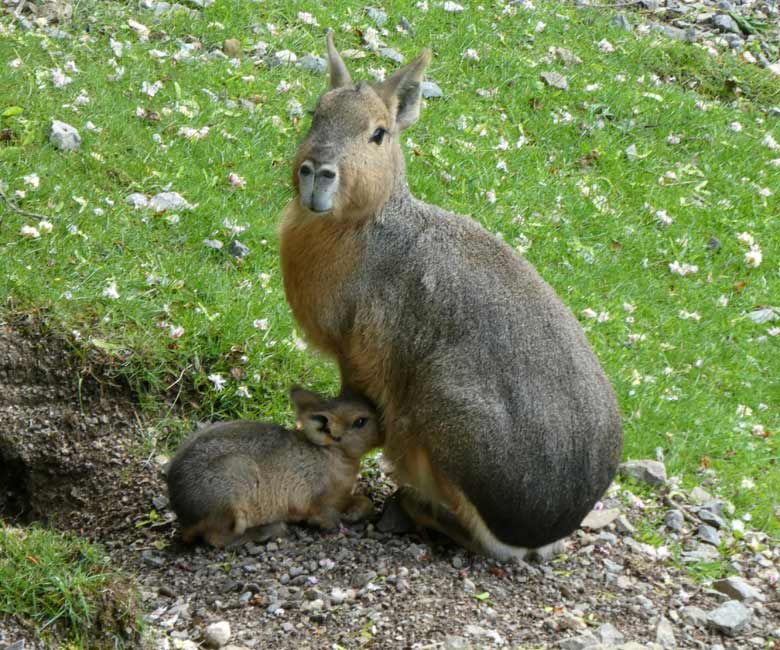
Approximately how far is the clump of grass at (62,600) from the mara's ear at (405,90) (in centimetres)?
242

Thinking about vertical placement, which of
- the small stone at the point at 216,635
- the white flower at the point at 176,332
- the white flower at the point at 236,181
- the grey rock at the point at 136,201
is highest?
the white flower at the point at 236,181

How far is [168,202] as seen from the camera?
727 cm

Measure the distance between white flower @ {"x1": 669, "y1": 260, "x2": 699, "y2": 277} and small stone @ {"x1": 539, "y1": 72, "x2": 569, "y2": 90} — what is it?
2304mm

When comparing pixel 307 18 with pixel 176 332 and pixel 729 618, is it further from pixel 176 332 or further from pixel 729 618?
pixel 729 618

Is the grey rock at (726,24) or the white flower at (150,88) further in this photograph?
the grey rock at (726,24)

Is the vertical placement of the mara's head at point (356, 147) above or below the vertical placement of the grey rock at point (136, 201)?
above

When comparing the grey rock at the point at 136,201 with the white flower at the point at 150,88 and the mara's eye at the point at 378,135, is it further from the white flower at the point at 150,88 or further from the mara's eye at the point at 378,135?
the mara's eye at the point at 378,135

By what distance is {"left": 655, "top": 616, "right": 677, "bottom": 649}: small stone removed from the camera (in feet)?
16.5

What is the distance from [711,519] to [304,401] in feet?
7.70

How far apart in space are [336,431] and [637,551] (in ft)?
5.29

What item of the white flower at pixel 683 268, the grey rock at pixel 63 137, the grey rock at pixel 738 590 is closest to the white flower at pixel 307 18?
the grey rock at pixel 63 137

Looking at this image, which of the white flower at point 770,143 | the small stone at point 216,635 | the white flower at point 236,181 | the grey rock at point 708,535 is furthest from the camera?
the white flower at point 770,143

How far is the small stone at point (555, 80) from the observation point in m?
10.5

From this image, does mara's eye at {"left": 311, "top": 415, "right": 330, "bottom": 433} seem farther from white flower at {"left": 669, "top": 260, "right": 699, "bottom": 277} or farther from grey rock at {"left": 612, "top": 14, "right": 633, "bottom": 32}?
grey rock at {"left": 612, "top": 14, "right": 633, "bottom": 32}
